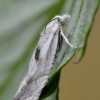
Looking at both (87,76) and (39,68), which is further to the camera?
(87,76)

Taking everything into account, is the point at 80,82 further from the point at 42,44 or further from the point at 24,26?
the point at 24,26

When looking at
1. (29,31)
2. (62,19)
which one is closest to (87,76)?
(62,19)

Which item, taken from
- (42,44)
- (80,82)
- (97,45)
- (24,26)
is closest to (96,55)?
(97,45)

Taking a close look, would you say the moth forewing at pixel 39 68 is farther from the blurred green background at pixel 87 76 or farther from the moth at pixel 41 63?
the blurred green background at pixel 87 76

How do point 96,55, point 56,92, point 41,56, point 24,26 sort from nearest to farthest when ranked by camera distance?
point 56,92
point 24,26
point 41,56
point 96,55

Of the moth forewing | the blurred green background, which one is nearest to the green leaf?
the moth forewing

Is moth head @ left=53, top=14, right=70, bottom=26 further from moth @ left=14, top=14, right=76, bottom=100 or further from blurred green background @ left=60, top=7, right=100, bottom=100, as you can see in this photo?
blurred green background @ left=60, top=7, right=100, bottom=100

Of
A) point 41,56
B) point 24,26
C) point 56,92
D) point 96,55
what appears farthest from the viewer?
point 96,55

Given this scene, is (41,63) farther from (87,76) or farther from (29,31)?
(87,76)
